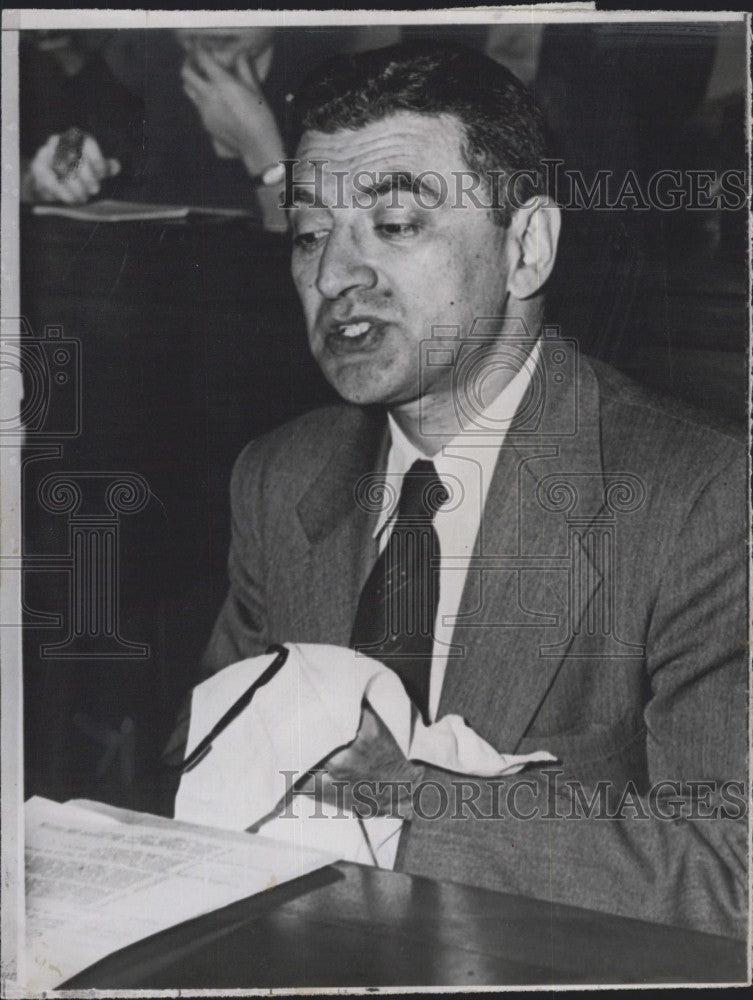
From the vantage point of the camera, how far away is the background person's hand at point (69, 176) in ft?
10.1

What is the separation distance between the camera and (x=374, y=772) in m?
3.03

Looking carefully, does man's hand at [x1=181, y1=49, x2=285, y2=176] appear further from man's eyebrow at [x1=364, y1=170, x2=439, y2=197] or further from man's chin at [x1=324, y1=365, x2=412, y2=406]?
man's chin at [x1=324, y1=365, x2=412, y2=406]

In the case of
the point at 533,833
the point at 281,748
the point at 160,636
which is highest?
the point at 160,636

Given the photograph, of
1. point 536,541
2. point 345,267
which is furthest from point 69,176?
point 536,541

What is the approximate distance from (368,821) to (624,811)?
0.65 metres

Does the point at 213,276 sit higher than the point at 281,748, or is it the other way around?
the point at 213,276

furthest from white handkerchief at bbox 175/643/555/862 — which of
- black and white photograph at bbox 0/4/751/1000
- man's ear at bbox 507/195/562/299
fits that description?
man's ear at bbox 507/195/562/299

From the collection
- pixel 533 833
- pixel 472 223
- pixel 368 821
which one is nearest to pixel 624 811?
pixel 533 833

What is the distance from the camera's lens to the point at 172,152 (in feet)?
10.0

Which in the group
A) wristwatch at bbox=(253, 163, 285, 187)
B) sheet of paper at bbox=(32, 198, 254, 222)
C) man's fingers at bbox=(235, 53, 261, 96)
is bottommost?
sheet of paper at bbox=(32, 198, 254, 222)

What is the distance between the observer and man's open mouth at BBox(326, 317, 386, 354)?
3.03 metres

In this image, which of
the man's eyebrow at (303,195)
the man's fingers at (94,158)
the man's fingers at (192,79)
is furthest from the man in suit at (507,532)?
the man's fingers at (94,158)

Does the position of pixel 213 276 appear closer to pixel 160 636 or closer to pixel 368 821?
pixel 160 636

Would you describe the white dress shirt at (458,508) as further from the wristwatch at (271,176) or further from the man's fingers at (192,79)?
the man's fingers at (192,79)
